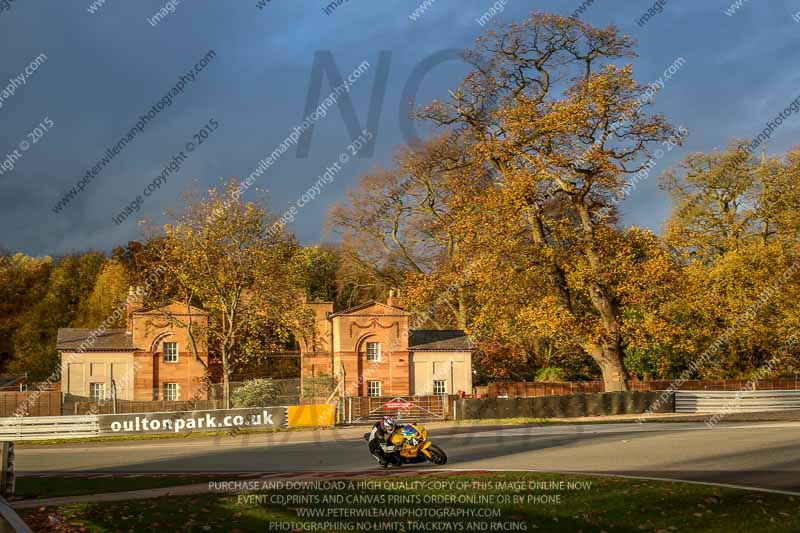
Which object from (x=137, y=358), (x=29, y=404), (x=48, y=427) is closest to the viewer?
(x=48, y=427)

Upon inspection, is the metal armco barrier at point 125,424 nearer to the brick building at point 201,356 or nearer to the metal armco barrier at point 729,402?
the brick building at point 201,356

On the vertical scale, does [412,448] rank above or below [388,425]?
below

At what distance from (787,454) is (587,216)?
25.1 m

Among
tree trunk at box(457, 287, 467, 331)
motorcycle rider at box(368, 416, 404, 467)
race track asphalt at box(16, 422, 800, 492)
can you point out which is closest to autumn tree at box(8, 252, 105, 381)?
tree trunk at box(457, 287, 467, 331)

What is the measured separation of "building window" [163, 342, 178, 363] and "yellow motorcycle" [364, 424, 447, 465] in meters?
38.0

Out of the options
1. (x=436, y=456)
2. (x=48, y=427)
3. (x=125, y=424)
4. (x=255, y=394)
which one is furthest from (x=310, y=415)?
(x=436, y=456)

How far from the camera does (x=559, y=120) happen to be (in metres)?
43.3

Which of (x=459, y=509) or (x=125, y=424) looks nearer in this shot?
(x=459, y=509)

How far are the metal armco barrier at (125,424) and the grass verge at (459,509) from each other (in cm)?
2462

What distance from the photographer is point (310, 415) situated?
42.6m

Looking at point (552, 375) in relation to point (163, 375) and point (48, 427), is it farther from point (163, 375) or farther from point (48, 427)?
point (48, 427)

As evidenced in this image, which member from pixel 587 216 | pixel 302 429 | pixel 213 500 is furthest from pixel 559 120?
pixel 213 500

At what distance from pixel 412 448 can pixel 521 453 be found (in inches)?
180

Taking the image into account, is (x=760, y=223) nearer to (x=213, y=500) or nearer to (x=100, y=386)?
(x=100, y=386)
